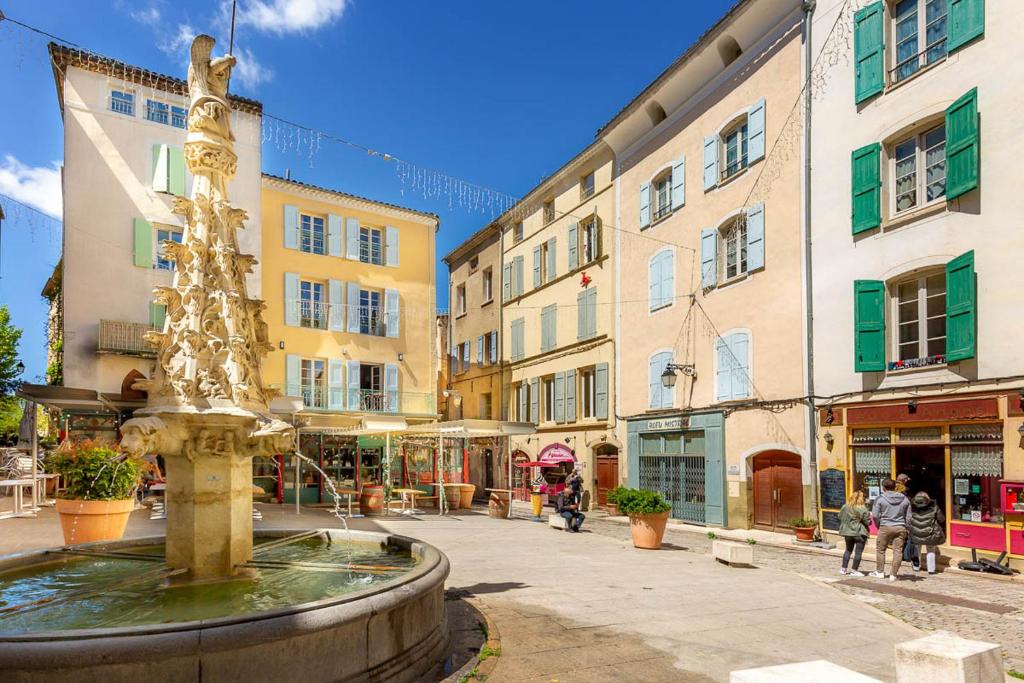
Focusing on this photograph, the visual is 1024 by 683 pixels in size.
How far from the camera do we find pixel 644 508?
1361cm

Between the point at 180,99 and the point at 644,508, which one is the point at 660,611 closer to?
the point at 644,508

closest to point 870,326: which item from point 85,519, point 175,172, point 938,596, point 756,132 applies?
point 938,596

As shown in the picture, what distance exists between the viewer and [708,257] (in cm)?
1998

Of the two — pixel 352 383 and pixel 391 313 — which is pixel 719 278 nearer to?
pixel 391 313

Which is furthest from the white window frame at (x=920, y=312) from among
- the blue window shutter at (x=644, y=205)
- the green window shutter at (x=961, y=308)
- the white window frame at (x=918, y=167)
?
the blue window shutter at (x=644, y=205)

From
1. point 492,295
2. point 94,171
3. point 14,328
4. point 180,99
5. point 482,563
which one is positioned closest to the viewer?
point 482,563

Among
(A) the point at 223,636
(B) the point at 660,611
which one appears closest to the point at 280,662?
(A) the point at 223,636

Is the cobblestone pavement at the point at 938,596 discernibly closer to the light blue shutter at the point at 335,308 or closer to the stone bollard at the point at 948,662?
the stone bollard at the point at 948,662

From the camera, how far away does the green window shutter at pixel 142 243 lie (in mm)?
22422

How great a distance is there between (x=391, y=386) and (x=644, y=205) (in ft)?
39.5

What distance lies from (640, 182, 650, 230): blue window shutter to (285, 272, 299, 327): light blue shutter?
12.8 metres

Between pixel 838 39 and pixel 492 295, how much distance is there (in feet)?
67.9

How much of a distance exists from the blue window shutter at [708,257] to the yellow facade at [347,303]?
1309 centimetres

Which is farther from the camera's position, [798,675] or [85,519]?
[85,519]
